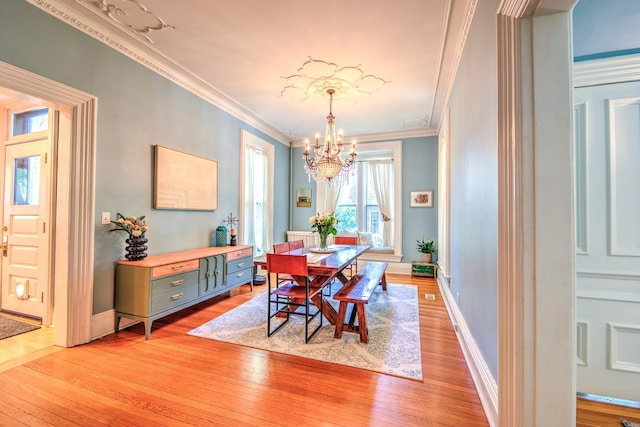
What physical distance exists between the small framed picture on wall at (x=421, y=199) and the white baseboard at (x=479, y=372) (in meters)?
3.09

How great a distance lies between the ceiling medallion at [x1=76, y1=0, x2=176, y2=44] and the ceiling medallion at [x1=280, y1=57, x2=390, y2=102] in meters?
1.45

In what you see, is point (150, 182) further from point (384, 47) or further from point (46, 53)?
point (384, 47)

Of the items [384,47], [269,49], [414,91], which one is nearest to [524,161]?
A: [384,47]

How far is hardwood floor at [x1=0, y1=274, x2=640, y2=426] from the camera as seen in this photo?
1615mm

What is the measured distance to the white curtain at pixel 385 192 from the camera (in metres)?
5.98

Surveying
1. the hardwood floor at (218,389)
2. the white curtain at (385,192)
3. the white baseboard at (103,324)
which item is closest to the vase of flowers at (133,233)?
the white baseboard at (103,324)

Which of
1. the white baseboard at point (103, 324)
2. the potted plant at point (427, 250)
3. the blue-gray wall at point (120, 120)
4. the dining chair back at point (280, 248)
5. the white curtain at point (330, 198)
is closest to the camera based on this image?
the blue-gray wall at point (120, 120)

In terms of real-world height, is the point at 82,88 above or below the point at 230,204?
above

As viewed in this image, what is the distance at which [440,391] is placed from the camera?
1869 mm

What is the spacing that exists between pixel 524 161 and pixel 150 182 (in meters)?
3.44

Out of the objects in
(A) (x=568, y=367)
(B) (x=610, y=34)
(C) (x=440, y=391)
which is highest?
(B) (x=610, y=34)

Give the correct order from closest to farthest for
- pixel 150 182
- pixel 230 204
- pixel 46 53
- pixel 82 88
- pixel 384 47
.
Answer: pixel 46 53
pixel 82 88
pixel 384 47
pixel 150 182
pixel 230 204

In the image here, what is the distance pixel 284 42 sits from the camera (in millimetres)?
2707

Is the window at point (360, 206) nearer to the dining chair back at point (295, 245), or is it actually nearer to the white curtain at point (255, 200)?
the white curtain at point (255, 200)
